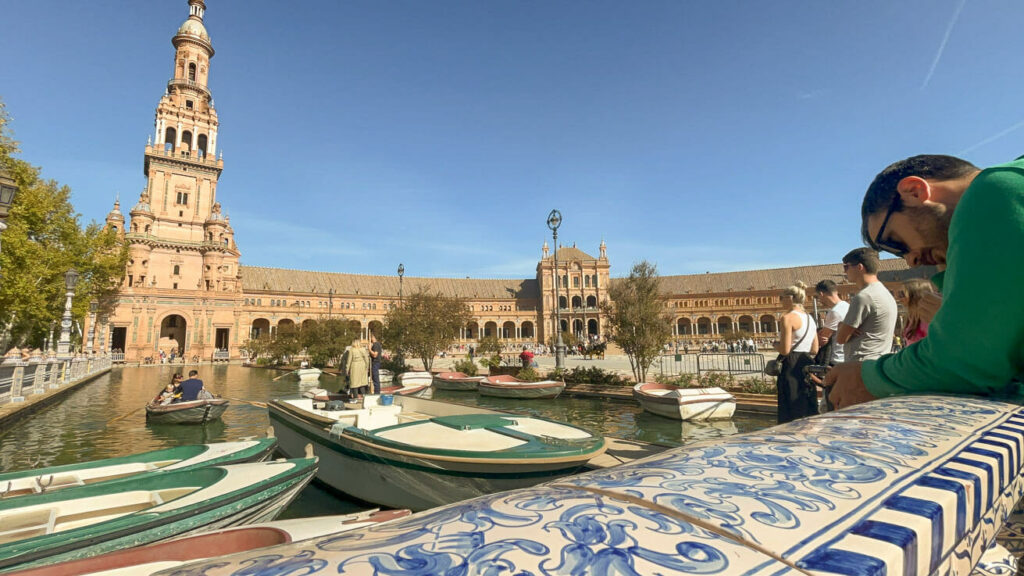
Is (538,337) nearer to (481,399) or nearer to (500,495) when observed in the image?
(481,399)

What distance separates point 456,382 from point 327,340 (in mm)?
16738

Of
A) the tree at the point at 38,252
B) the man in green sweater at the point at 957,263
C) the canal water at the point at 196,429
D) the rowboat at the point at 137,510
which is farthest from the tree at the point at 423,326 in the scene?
the man in green sweater at the point at 957,263

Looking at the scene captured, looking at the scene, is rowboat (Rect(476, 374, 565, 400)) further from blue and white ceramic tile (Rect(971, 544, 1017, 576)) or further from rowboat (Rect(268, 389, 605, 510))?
blue and white ceramic tile (Rect(971, 544, 1017, 576))

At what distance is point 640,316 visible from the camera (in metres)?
15.0

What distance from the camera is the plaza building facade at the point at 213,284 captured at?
45000 mm

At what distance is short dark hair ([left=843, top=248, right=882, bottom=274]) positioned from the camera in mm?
3854

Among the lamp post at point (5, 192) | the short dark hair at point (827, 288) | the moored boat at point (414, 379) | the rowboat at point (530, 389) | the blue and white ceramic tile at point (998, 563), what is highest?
the lamp post at point (5, 192)

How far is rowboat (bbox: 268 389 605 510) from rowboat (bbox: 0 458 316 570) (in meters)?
1.03

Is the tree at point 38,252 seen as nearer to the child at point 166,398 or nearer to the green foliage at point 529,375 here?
the child at point 166,398

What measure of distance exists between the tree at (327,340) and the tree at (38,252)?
12.5 m

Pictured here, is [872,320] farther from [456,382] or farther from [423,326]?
[423,326]

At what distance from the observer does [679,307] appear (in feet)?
226

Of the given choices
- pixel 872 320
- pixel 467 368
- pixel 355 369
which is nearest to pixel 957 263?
pixel 872 320

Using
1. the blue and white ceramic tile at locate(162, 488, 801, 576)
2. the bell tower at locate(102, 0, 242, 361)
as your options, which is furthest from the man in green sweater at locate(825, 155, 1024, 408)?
Result: the bell tower at locate(102, 0, 242, 361)
